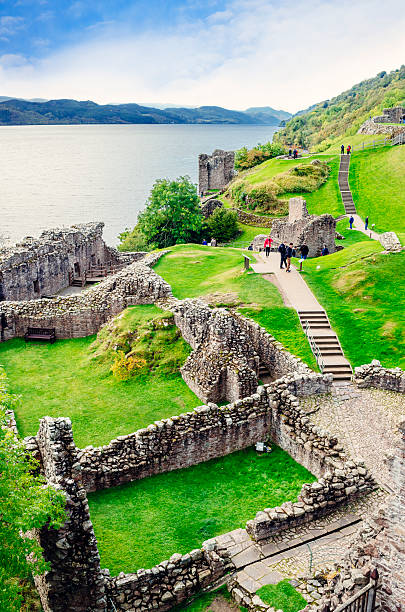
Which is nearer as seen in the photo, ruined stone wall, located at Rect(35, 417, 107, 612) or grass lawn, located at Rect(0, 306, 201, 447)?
ruined stone wall, located at Rect(35, 417, 107, 612)

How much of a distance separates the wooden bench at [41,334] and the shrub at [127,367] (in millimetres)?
6200

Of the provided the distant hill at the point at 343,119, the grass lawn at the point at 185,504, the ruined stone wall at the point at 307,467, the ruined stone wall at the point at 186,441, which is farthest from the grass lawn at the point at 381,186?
the grass lawn at the point at 185,504

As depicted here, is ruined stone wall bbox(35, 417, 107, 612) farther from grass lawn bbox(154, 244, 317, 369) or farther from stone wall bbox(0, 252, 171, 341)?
stone wall bbox(0, 252, 171, 341)

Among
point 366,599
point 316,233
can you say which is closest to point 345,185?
point 316,233

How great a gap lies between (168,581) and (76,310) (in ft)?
59.3

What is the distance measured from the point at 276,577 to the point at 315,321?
12719 mm

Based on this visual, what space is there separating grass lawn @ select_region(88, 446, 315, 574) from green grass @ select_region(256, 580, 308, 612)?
2.57m

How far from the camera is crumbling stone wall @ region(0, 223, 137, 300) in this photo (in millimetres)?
34750

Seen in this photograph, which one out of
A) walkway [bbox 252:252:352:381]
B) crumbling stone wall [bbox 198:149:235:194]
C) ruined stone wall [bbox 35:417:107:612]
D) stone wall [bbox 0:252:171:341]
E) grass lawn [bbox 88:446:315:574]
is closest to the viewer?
ruined stone wall [bbox 35:417:107:612]

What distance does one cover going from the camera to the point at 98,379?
23031 millimetres

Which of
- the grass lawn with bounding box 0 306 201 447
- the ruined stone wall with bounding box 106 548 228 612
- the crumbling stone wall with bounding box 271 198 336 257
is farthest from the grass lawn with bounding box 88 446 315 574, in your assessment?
the crumbling stone wall with bounding box 271 198 336 257

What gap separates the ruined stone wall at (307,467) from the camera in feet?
45.4

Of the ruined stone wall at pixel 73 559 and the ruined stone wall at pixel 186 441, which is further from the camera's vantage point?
the ruined stone wall at pixel 186 441

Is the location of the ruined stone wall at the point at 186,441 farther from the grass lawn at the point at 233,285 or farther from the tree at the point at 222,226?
the tree at the point at 222,226
